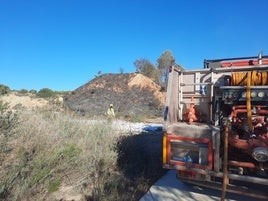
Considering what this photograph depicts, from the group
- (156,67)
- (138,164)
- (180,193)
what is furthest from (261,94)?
(156,67)

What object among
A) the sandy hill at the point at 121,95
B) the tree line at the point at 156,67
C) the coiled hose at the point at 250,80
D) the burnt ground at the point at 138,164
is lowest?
the burnt ground at the point at 138,164

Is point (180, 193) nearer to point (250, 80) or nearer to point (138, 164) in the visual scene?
point (138, 164)

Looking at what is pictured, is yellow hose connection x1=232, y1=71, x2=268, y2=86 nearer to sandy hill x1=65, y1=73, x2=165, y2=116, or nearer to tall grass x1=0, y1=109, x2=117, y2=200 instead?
tall grass x1=0, y1=109, x2=117, y2=200

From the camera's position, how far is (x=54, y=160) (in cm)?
479

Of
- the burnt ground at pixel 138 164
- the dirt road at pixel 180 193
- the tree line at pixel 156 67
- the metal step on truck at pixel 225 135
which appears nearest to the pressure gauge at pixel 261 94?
the metal step on truck at pixel 225 135

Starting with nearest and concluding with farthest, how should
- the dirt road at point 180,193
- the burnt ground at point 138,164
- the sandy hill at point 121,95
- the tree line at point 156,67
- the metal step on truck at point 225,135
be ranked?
the metal step on truck at point 225,135
the dirt road at point 180,193
the burnt ground at point 138,164
the sandy hill at point 121,95
the tree line at point 156,67

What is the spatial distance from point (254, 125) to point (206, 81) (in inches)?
48.8

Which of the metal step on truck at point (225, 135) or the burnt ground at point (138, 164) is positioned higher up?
the metal step on truck at point (225, 135)

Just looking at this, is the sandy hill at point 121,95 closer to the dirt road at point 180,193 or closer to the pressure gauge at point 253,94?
the dirt road at point 180,193

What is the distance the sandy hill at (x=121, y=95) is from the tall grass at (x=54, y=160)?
13568 mm

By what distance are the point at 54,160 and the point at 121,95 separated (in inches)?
795

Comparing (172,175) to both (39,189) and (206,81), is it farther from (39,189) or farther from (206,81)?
(39,189)

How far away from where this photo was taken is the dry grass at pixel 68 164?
4184 millimetres

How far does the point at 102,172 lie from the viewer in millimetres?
5414
